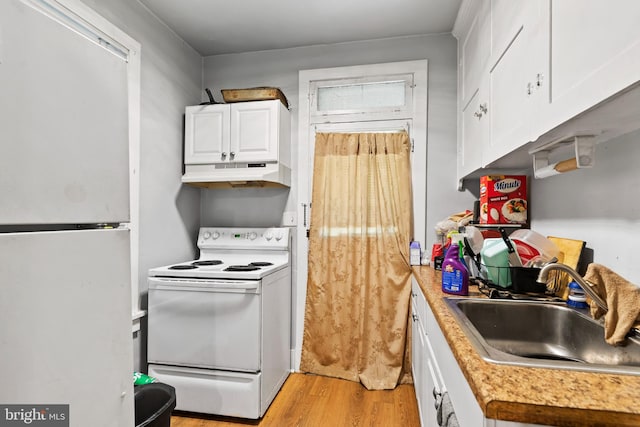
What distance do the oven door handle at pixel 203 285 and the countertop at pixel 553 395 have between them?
1420mm

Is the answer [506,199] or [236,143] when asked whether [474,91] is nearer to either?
[506,199]

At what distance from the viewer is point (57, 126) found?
71cm

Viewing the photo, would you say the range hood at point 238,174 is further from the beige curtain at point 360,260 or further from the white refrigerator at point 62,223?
the white refrigerator at point 62,223

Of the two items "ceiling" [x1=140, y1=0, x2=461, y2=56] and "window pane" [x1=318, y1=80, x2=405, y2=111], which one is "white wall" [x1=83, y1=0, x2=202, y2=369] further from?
"window pane" [x1=318, y1=80, x2=405, y2=111]

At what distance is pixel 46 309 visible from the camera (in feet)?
2.20

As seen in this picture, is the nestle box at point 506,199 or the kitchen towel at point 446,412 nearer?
the kitchen towel at point 446,412

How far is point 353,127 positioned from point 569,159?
5.40 feet

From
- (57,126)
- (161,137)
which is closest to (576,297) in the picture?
(57,126)

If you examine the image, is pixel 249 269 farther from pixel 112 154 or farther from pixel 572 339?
pixel 572 339

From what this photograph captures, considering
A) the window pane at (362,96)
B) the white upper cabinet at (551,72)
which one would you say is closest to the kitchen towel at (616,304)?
the white upper cabinet at (551,72)

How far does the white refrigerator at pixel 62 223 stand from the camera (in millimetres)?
620

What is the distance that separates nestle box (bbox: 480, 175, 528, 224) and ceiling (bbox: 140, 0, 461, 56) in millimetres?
1222

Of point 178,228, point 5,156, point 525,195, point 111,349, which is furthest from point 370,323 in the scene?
point 5,156

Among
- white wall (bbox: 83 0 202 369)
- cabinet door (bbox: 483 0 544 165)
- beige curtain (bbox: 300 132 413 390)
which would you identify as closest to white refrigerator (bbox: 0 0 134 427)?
cabinet door (bbox: 483 0 544 165)
